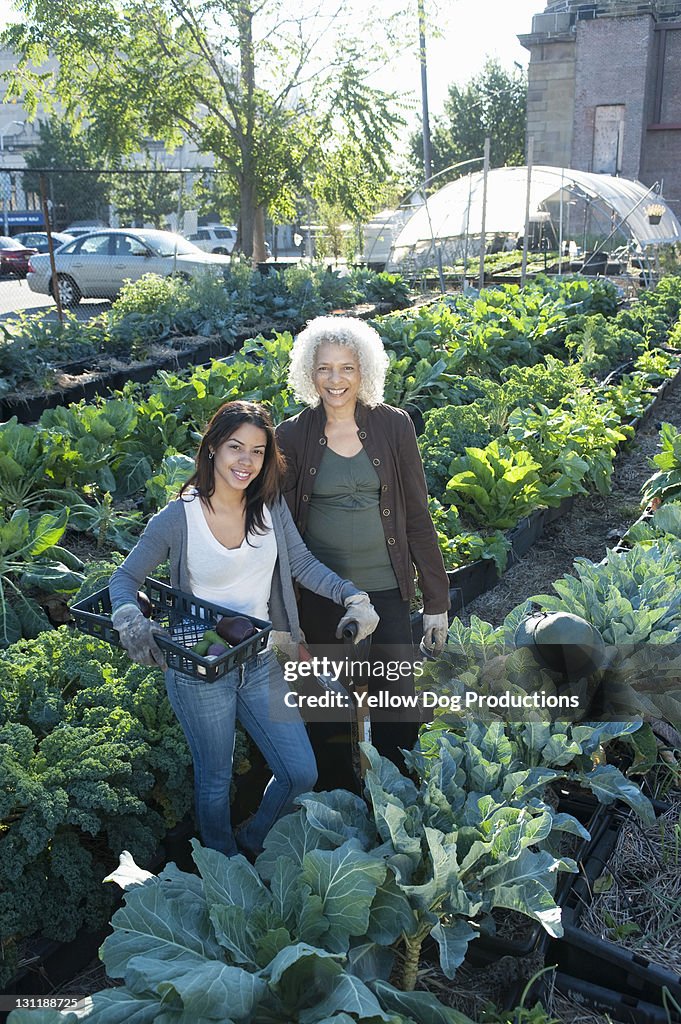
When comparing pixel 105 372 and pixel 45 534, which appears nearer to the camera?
pixel 45 534

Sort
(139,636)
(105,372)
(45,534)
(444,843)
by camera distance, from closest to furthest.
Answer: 1. (444,843)
2. (139,636)
3. (45,534)
4. (105,372)

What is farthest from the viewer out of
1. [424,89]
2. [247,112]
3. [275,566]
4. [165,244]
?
[424,89]

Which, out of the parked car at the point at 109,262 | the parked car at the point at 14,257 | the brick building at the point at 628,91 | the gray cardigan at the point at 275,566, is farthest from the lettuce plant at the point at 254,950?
the brick building at the point at 628,91

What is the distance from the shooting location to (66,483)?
5.29 meters

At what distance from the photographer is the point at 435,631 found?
3.26m

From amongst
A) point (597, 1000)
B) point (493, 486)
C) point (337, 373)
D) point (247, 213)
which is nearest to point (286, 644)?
point (337, 373)

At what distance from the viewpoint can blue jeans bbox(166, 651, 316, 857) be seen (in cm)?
267

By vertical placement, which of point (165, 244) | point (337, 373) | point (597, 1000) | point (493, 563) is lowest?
point (597, 1000)

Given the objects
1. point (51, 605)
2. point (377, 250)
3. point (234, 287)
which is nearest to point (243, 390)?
point (51, 605)

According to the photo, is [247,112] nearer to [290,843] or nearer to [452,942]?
[290,843]

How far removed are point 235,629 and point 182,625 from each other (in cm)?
26

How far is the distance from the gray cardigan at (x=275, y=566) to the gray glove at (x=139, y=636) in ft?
0.25

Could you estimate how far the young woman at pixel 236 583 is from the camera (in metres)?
2.66

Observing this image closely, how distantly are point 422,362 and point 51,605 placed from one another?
449cm
